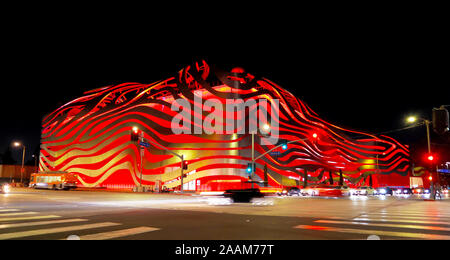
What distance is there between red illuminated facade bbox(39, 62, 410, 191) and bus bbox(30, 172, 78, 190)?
32.1 ft

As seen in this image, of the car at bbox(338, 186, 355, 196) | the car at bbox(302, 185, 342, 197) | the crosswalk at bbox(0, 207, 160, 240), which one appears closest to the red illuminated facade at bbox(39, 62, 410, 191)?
the car at bbox(302, 185, 342, 197)

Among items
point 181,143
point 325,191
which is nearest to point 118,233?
point 325,191

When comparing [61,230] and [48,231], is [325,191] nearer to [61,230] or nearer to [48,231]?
[61,230]

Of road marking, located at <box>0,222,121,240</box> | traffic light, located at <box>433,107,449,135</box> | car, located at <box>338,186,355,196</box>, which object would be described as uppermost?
traffic light, located at <box>433,107,449,135</box>

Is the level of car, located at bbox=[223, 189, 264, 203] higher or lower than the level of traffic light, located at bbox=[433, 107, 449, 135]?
lower

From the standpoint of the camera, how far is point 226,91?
63.4 metres

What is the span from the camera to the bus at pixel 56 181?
58250 mm

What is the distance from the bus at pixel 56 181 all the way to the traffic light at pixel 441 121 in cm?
5962

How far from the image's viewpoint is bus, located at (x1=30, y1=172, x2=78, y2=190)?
5825 cm

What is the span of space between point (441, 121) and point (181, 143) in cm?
5329

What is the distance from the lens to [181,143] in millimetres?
60938

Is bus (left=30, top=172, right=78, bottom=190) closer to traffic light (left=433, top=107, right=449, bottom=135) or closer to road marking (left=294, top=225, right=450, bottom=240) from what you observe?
road marking (left=294, top=225, right=450, bottom=240)
